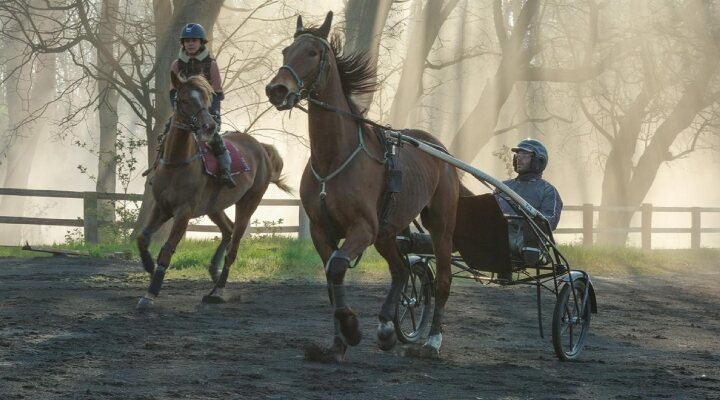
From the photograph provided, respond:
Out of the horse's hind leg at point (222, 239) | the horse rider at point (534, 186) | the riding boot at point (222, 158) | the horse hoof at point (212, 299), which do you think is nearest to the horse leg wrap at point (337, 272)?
the horse rider at point (534, 186)

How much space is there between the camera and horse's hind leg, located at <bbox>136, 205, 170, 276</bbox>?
37.8ft

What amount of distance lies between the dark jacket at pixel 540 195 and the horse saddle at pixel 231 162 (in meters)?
3.85

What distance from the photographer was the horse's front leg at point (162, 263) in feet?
36.0

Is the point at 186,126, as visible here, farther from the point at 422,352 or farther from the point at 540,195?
the point at 422,352

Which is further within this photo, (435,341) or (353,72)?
(435,341)

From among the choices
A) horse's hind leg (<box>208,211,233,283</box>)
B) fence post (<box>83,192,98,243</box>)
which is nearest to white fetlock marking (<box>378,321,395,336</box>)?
horse's hind leg (<box>208,211,233,283</box>)

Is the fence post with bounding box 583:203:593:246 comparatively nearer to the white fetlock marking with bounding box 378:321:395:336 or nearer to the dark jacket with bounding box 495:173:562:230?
the dark jacket with bounding box 495:173:562:230

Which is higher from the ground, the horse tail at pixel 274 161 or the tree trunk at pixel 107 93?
the tree trunk at pixel 107 93

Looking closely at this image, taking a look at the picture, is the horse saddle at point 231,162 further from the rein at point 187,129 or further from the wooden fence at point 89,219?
the wooden fence at point 89,219

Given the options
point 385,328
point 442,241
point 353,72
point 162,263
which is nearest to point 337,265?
point 385,328

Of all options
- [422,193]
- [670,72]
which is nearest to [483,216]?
[422,193]

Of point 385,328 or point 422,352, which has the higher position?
point 385,328

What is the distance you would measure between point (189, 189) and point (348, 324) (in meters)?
4.55

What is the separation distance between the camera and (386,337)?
8.36 m
